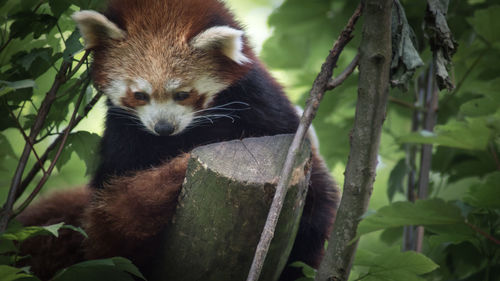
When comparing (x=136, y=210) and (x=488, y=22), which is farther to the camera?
(x=488, y=22)

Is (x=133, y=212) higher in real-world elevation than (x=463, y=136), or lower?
lower

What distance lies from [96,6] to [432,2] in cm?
133

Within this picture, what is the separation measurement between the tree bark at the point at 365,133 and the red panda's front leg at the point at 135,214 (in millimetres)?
491

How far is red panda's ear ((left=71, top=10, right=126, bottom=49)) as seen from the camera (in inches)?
78.4

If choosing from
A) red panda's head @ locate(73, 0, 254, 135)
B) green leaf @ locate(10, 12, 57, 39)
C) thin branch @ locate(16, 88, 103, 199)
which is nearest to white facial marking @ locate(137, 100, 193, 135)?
red panda's head @ locate(73, 0, 254, 135)

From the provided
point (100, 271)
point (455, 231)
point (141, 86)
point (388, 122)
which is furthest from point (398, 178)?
point (100, 271)

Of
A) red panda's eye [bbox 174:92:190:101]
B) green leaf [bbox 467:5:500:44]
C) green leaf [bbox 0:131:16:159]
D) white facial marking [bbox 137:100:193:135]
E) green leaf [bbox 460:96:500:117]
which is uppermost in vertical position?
green leaf [bbox 467:5:500:44]

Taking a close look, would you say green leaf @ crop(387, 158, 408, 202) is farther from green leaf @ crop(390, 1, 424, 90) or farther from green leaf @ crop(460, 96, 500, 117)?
green leaf @ crop(390, 1, 424, 90)

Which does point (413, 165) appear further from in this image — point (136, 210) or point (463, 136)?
point (136, 210)

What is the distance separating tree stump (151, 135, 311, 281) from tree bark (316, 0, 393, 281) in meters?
0.15

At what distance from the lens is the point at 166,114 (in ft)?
6.93

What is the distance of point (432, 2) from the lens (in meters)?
1.51

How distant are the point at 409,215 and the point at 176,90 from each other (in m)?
1.14

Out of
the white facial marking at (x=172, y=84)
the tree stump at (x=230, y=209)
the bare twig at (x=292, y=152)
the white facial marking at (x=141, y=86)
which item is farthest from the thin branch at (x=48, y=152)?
the bare twig at (x=292, y=152)
